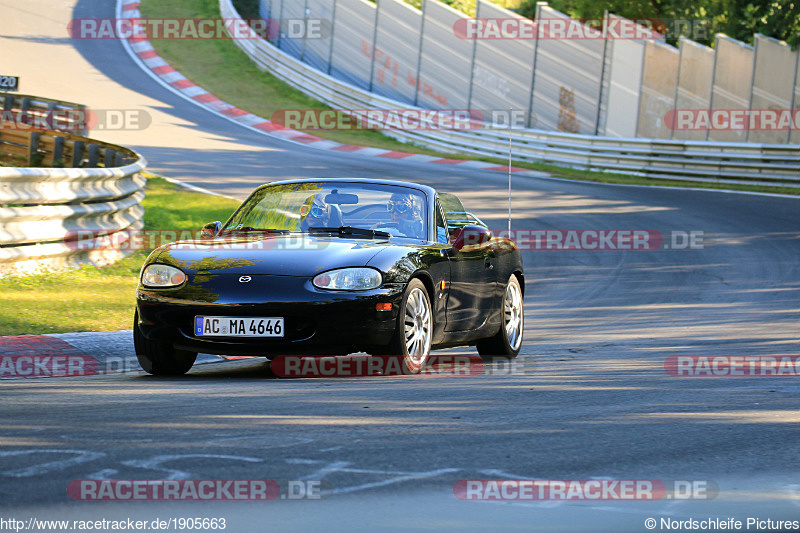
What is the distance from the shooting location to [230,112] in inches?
1367

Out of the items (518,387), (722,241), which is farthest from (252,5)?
(518,387)

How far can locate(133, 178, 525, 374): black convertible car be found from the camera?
6828mm

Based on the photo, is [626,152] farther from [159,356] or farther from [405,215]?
[159,356]

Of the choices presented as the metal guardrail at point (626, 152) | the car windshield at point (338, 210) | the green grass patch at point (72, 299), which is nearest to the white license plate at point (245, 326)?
the car windshield at point (338, 210)

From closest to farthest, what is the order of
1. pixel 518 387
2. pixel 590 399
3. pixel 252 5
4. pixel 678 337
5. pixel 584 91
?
pixel 590 399 → pixel 518 387 → pixel 678 337 → pixel 584 91 → pixel 252 5

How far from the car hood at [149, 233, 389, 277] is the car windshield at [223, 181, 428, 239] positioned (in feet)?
1.17

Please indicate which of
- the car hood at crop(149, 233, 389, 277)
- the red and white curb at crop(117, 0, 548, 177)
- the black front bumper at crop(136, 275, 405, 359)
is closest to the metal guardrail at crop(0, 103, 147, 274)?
the car hood at crop(149, 233, 389, 277)

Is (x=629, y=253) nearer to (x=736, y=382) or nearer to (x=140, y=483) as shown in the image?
(x=736, y=382)

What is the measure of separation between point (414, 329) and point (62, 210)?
18.4 ft

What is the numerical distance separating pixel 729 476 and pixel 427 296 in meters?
3.40

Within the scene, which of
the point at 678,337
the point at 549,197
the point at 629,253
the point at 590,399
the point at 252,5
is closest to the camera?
the point at 590,399

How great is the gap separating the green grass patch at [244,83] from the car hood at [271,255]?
62.0 ft

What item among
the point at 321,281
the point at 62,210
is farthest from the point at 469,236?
the point at 62,210

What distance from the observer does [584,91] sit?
2977 cm
